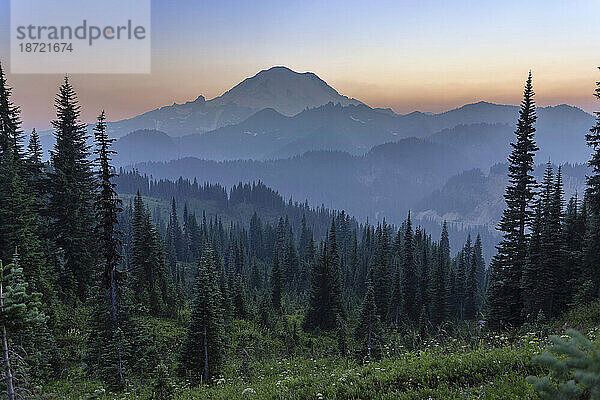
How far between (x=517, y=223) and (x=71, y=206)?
4074cm

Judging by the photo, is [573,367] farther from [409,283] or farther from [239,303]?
[409,283]

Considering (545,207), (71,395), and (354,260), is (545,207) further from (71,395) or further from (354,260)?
(354,260)

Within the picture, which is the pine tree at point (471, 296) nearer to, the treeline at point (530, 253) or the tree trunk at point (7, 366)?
the treeline at point (530, 253)

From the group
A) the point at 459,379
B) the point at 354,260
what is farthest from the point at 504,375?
the point at 354,260

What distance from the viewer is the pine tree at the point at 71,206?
32469mm

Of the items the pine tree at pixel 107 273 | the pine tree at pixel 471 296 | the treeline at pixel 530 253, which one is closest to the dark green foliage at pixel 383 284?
the pine tree at pixel 471 296

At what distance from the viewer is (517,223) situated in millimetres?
27844

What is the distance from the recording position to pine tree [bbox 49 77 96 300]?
107 feet

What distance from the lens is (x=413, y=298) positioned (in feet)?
189

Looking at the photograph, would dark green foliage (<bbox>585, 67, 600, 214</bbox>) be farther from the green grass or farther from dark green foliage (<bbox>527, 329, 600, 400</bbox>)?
dark green foliage (<bbox>527, 329, 600, 400</bbox>)

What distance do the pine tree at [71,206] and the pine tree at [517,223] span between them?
122 ft

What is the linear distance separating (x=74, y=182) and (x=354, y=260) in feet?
218

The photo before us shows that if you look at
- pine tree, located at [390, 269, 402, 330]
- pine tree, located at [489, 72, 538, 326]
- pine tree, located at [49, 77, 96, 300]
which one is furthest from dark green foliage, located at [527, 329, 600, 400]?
pine tree, located at [390, 269, 402, 330]

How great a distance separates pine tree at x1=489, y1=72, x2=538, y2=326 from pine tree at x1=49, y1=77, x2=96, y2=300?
37.2 meters
